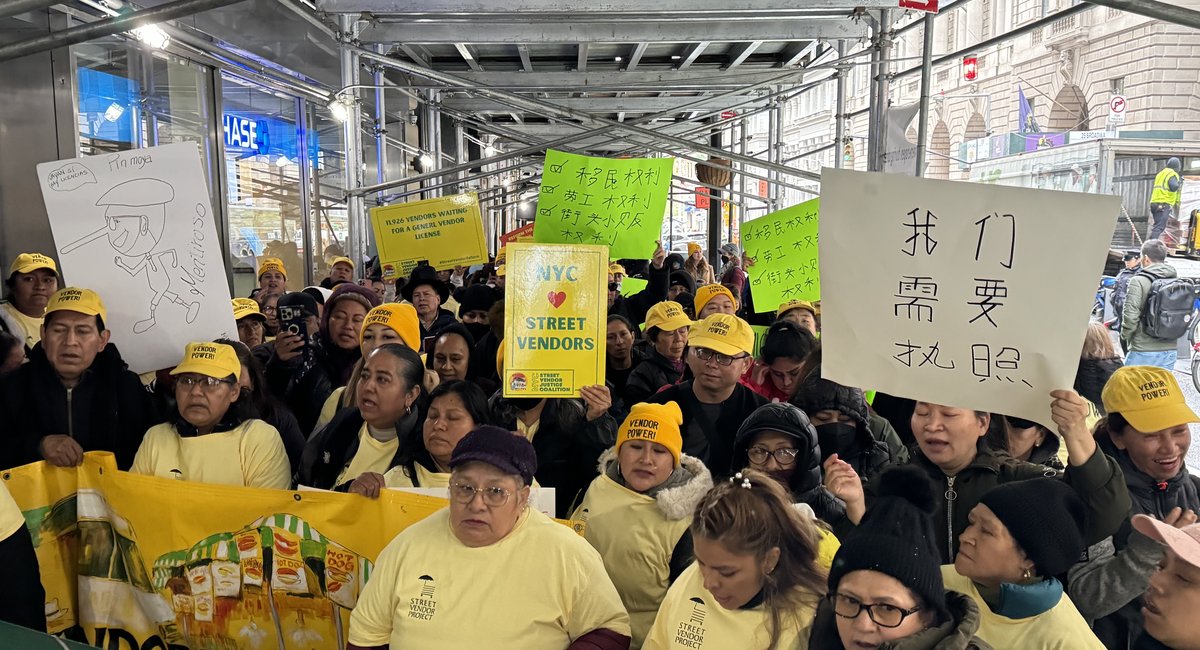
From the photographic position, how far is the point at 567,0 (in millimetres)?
5617

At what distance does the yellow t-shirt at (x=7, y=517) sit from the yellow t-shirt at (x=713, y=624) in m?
1.99

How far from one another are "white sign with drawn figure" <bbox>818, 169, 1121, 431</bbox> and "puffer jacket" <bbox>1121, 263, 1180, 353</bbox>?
521cm

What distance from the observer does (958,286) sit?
225 cm

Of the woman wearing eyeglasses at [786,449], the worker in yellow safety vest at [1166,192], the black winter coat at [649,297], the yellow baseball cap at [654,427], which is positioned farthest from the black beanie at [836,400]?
the black winter coat at [649,297]

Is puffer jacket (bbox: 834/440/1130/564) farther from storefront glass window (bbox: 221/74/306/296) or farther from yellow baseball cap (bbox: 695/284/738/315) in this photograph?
storefront glass window (bbox: 221/74/306/296)

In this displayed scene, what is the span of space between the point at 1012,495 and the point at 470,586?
4.70 feet

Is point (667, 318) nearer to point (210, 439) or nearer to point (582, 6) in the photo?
point (582, 6)

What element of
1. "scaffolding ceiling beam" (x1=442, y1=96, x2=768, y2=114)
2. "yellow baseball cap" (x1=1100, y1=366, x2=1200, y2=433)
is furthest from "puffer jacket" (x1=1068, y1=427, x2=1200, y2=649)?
"scaffolding ceiling beam" (x1=442, y1=96, x2=768, y2=114)

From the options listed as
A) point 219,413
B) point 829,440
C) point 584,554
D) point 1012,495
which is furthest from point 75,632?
point 1012,495

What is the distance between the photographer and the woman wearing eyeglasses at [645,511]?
Result: 2863 mm

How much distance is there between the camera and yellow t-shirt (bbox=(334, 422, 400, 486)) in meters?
3.36

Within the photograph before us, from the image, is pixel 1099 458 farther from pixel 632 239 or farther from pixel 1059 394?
pixel 632 239

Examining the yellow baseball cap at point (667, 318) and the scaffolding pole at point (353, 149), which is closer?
the yellow baseball cap at point (667, 318)

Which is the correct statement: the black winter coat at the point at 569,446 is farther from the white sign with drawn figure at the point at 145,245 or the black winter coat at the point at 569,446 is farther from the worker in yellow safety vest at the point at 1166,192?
the worker in yellow safety vest at the point at 1166,192
